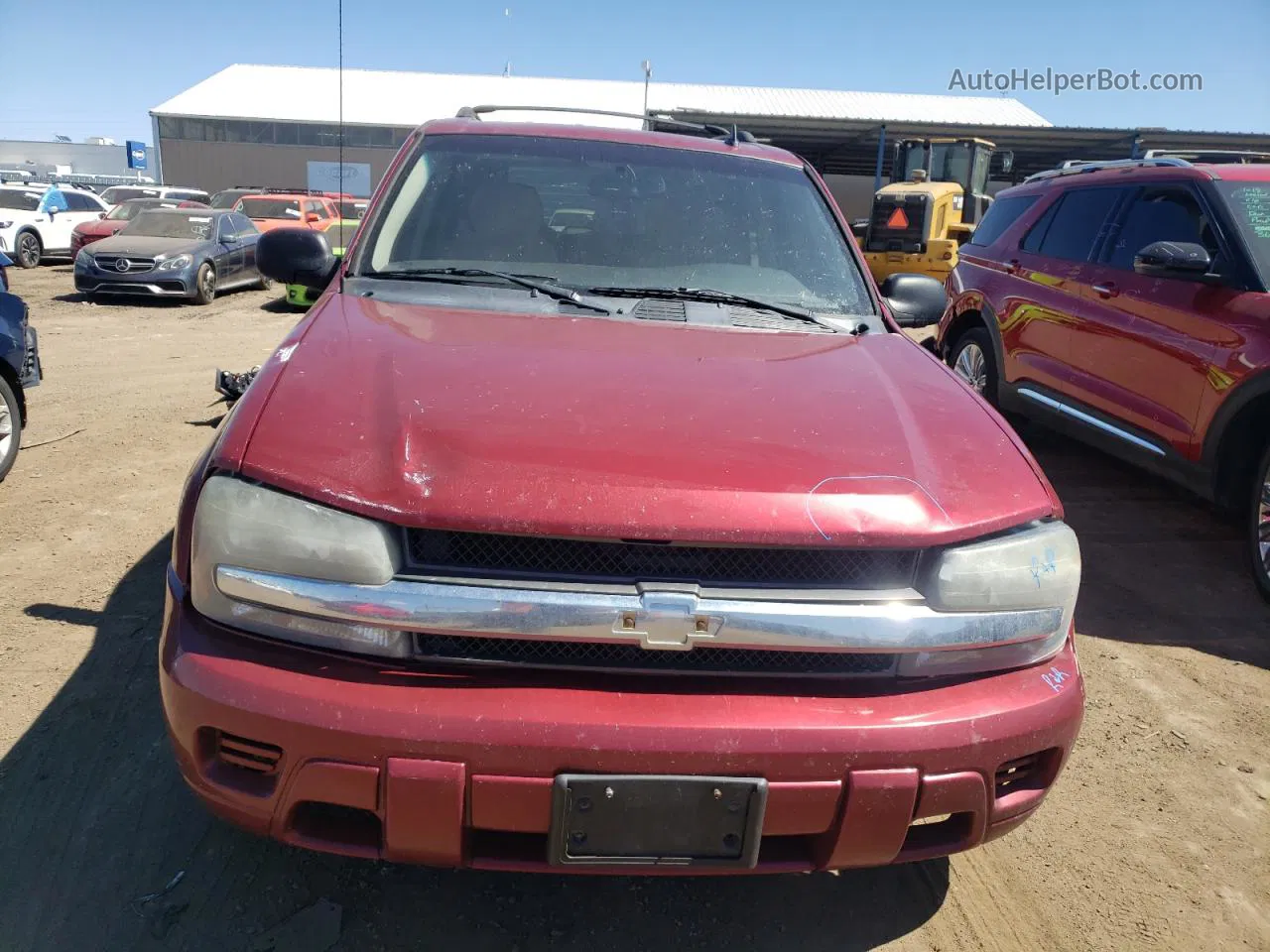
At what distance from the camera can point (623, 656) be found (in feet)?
5.65

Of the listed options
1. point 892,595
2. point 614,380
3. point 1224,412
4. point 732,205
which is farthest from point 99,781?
point 1224,412

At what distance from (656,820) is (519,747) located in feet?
0.95

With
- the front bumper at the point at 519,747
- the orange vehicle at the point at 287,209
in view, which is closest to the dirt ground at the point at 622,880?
the front bumper at the point at 519,747

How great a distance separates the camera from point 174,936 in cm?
199

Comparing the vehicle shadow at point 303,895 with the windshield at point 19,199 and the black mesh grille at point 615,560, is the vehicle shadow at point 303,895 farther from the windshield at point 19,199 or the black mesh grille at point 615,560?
the windshield at point 19,199

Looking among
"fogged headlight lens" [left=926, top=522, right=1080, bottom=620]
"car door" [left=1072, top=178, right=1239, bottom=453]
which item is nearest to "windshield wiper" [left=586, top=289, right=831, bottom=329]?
"fogged headlight lens" [left=926, top=522, right=1080, bottom=620]

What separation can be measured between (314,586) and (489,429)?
438mm

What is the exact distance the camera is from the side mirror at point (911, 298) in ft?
10.5

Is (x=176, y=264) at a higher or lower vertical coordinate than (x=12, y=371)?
higher

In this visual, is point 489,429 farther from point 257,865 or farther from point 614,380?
point 257,865

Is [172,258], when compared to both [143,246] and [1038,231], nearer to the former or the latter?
[143,246]

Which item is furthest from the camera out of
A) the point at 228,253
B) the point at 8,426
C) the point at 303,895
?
the point at 228,253

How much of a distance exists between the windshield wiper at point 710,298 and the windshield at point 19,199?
19531 millimetres

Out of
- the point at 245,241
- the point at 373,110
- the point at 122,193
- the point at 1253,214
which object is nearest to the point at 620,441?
the point at 1253,214
